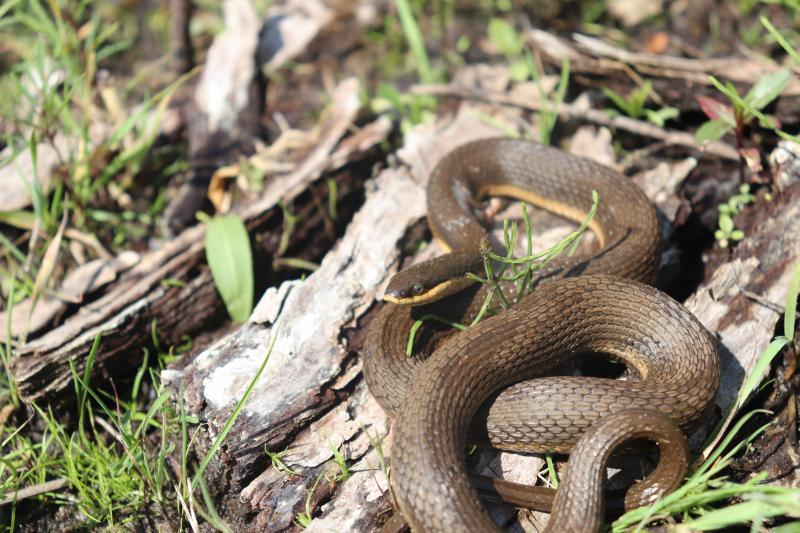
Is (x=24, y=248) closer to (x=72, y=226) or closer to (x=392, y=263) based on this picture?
(x=72, y=226)

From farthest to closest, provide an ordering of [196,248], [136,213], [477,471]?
[136,213], [196,248], [477,471]

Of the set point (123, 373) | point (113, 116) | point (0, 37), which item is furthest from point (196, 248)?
point (0, 37)

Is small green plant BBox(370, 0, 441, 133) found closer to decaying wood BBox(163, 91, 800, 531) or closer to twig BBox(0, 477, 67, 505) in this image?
decaying wood BBox(163, 91, 800, 531)

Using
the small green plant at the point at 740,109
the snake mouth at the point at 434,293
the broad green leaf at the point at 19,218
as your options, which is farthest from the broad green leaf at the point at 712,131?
the broad green leaf at the point at 19,218

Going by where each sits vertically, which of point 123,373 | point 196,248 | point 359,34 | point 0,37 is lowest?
point 123,373

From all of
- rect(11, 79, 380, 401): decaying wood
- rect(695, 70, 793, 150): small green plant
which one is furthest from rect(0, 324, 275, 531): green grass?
rect(695, 70, 793, 150): small green plant

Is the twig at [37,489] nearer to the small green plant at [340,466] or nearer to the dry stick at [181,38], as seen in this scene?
the small green plant at [340,466]
